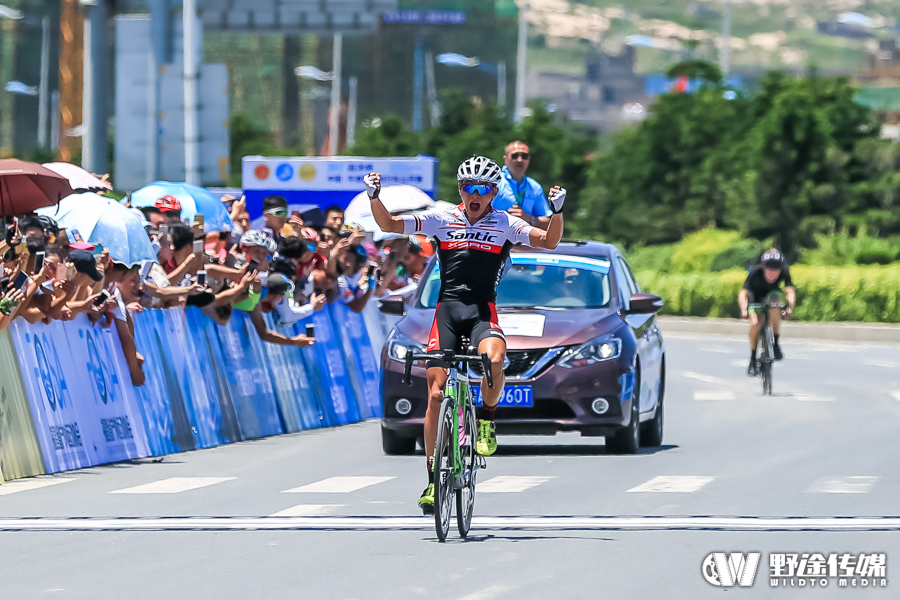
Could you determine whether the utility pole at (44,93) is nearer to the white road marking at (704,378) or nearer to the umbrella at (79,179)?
the white road marking at (704,378)

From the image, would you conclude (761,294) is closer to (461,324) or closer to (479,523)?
(479,523)

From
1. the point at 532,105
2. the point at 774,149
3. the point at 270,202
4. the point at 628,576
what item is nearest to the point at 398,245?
the point at 270,202

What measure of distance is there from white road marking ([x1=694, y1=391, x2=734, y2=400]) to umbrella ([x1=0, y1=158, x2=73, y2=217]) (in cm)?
914

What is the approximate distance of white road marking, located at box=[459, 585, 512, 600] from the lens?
7762mm

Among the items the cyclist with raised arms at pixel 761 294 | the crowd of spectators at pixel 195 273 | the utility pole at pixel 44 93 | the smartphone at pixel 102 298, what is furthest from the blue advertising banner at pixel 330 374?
the utility pole at pixel 44 93

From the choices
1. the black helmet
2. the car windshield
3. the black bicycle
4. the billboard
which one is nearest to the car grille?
the car windshield

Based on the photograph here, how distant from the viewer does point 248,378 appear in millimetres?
16391

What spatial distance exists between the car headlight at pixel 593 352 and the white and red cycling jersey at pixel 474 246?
13.7 feet

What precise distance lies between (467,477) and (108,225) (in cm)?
609

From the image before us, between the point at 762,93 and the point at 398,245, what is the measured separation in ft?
120

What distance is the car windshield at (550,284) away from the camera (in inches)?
589

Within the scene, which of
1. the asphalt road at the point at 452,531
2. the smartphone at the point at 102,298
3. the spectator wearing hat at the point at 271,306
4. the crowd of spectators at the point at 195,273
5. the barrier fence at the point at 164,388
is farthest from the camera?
the spectator wearing hat at the point at 271,306

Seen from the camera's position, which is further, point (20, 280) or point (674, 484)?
point (20, 280)

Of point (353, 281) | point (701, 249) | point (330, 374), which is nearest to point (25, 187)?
point (330, 374)
